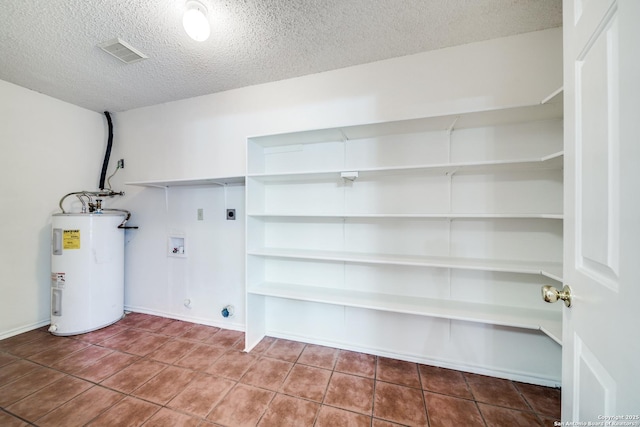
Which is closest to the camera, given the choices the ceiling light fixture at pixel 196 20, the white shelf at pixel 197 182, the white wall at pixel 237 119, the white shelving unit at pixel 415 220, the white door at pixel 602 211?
the white door at pixel 602 211

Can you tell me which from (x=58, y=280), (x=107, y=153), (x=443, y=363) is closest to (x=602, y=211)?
(x=443, y=363)

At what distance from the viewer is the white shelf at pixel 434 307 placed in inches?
55.5

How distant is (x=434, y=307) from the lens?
1.62 m

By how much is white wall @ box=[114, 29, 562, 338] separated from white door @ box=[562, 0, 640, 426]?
1.05 meters

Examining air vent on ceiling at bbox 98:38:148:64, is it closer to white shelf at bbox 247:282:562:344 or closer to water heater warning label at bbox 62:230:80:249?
water heater warning label at bbox 62:230:80:249

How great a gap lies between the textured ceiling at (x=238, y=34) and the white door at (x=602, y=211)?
1020 mm

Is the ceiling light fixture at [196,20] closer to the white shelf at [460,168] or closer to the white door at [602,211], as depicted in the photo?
A: the white shelf at [460,168]

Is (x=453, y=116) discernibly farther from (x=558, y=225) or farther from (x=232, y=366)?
(x=232, y=366)

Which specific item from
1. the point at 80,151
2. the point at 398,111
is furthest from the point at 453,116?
the point at 80,151

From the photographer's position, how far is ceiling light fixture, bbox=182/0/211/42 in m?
1.29

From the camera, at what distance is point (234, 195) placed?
231 cm

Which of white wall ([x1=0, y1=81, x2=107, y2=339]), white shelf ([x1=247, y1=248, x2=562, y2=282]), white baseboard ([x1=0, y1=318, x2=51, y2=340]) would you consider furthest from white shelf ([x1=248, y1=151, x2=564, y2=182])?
white baseboard ([x1=0, y1=318, x2=51, y2=340])

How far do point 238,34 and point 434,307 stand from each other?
7.88 feet

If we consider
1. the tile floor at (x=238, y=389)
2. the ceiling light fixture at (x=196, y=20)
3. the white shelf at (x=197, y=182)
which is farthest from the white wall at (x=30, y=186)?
the ceiling light fixture at (x=196, y=20)
